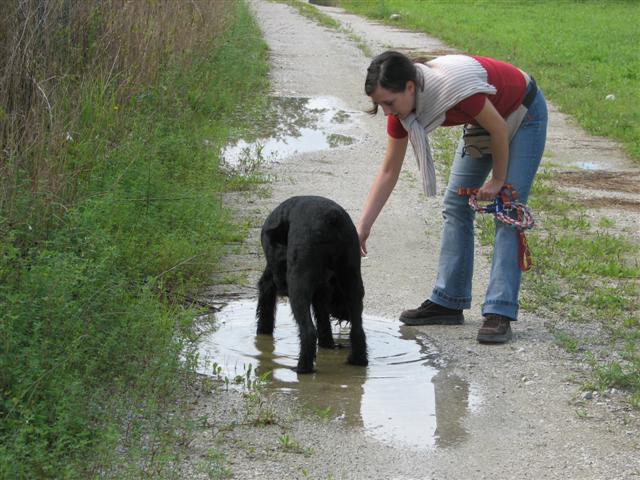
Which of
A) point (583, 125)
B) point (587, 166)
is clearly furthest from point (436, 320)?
point (583, 125)

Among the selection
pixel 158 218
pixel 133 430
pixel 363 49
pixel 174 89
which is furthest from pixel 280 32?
pixel 133 430

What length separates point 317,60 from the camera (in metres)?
19.0

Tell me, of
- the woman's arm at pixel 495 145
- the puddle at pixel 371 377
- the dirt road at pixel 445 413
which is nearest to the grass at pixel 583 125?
the dirt road at pixel 445 413

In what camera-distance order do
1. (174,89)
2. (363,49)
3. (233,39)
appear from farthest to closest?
(363,49) < (233,39) < (174,89)

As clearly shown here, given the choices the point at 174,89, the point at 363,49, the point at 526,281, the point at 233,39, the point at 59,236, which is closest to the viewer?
the point at 59,236

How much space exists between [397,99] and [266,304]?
148 centimetres

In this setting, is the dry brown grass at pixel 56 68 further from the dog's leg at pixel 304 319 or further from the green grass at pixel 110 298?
the dog's leg at pixel 304 319

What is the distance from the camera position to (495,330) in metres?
5.97

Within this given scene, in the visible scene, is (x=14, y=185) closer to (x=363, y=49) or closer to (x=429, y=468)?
(x=429, y=468)

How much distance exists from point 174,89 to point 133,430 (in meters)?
6.40

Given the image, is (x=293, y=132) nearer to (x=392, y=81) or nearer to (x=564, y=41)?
(x=392, y=81)

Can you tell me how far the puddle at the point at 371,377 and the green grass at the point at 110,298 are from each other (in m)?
0.37

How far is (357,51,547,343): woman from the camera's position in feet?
17.9

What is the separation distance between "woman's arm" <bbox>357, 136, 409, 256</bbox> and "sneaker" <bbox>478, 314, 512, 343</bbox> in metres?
0.84
